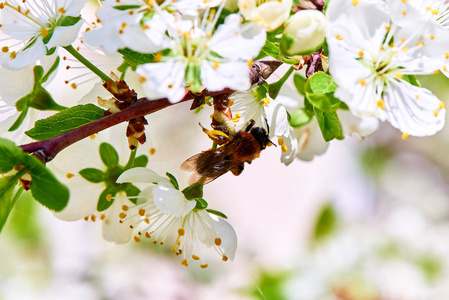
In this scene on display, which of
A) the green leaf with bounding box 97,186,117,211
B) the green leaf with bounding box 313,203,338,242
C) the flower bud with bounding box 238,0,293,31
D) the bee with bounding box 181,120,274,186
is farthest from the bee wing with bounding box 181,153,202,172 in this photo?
the green leaf with bounding box 313,203,338,242

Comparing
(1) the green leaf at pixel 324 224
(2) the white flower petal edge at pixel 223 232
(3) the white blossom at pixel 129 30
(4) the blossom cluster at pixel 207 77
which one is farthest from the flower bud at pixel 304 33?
(1) the green leaf at pixel 324 224

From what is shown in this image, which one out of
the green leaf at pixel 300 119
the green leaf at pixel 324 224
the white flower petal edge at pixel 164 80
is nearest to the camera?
the white flower petal edge at pixel 164 80

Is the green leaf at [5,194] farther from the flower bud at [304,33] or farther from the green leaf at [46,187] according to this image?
the flower bud at [304,33]

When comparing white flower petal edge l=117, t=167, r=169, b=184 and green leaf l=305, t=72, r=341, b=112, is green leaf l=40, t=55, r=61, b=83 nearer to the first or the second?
white flower petal edge l=117, t=167, r=169, b=184

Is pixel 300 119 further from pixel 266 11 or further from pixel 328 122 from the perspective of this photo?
pixel 266 11

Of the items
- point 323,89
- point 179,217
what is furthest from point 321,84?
point 179,217

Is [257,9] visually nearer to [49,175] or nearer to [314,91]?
[314,91]
